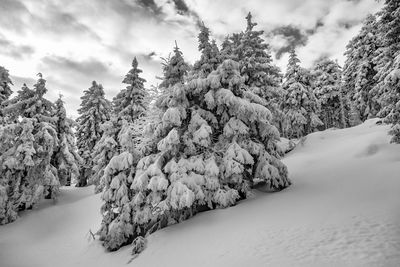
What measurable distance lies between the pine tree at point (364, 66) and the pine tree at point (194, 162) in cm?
2268

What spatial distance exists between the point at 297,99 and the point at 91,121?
25.5 metres

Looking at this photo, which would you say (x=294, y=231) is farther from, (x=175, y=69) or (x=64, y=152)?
(x=64, y=152)

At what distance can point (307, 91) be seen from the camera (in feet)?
112

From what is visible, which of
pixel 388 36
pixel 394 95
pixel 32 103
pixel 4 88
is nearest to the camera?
pixel 394 95

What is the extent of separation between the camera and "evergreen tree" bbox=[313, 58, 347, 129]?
137 ft

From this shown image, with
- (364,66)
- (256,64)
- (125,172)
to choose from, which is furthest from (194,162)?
(364,66)

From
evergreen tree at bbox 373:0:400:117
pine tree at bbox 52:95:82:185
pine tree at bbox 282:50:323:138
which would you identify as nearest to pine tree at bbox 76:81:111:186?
pine tree at bbox 52:95:82:185

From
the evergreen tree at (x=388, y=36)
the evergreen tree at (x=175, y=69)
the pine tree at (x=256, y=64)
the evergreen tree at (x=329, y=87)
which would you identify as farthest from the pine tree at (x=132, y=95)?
the evergreen tree at (x=329, y=87)

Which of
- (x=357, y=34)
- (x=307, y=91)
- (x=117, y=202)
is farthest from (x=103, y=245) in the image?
(x=357, y=34)

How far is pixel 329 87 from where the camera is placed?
137 feet

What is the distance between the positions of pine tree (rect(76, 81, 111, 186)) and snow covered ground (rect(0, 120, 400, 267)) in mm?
14983

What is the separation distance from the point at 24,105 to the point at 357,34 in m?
36.7

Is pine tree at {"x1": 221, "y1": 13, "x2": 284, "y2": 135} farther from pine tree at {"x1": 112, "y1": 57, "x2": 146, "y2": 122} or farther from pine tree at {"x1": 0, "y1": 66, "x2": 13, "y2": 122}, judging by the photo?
pine tree at {"x1": 0, "y1": 66, "x2": 13, "y2": 122}

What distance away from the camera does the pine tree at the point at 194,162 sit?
12.5 m
